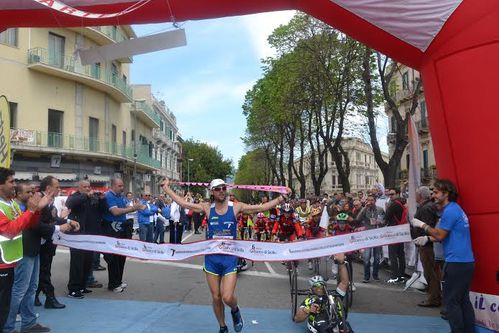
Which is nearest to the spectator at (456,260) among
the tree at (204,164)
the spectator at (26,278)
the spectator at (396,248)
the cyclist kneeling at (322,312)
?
the cyclist kneeling at (322,312)

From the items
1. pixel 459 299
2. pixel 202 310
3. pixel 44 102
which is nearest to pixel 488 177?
pixel 459 299

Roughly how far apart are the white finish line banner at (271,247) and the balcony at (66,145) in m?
23.3

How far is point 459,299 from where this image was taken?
531cm

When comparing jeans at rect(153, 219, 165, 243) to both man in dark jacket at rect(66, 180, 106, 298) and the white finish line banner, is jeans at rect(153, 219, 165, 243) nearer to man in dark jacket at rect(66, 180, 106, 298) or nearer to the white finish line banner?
man in dark jacket at rect(66, 180, 106, 298)

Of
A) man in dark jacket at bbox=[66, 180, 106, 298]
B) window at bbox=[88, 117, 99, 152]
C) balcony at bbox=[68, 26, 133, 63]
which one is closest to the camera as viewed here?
man in dark jacket at bbox=[66, 180, 106, 298]

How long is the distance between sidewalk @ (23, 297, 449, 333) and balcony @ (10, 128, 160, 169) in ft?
73.9

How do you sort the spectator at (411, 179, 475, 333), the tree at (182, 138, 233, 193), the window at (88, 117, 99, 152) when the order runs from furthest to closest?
the tree at (182, 138, 233, 193)
the window at (88, 117, 99, 152)
the spectator at (411, 179, 475, 333)

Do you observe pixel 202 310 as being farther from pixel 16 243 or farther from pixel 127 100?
pixel 127 100

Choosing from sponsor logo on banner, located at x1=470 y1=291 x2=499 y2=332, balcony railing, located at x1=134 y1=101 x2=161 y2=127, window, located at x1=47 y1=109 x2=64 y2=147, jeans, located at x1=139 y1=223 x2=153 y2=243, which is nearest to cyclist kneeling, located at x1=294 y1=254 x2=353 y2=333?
sponsor logo on banner, located at x1=470 y1=291 x2=499 y2=332

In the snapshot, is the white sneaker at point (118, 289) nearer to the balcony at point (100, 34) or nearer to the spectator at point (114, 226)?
the spectator at point (114, 226)

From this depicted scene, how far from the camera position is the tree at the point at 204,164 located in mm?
98938

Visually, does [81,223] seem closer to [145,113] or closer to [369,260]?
[369,260]

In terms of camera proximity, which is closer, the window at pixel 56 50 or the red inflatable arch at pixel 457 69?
the red inflatable arch at pixel 457 69

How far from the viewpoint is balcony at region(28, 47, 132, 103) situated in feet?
97.0
